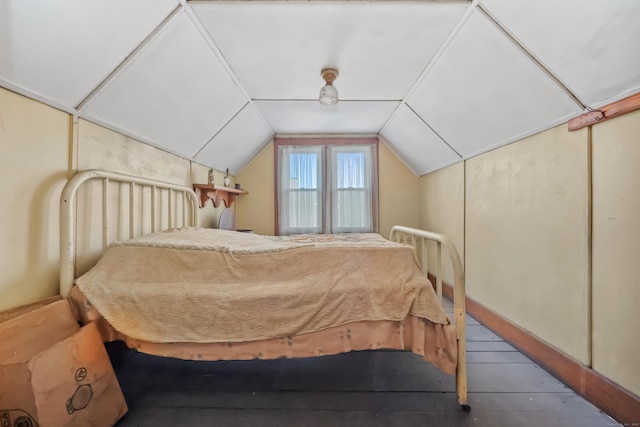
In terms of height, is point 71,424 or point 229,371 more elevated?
point 71,424

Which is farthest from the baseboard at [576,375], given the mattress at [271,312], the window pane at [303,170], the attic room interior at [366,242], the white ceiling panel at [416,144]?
the window pane at [303,170]

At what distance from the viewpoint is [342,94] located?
7.50ft

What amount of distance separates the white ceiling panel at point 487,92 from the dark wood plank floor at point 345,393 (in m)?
1.43

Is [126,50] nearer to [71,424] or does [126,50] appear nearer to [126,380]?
[71,424]

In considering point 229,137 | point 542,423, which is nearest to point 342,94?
point 229,137

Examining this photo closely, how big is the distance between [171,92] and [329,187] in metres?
2.16

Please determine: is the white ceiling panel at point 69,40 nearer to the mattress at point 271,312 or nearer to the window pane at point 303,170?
the mattress at point 271,312

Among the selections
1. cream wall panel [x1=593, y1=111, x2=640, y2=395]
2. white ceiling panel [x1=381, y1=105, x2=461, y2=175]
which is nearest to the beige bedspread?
cream wall panel [x1=593, y1=111, x2=640, y2=395]

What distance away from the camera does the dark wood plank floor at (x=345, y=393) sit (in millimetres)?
1189

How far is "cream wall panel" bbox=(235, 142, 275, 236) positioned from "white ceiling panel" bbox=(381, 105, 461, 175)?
62.9 inches

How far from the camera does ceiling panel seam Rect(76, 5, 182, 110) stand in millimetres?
1296

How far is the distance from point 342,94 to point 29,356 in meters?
2.38

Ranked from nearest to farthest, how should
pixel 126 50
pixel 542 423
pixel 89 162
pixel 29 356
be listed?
pixel 29 356, pixel 542 423, pixel 126 50, pixel 89 162

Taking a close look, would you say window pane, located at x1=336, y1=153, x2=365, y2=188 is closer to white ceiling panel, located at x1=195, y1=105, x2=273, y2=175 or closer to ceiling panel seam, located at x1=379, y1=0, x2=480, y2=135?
white ceiling panel, located at x1=195, y1=105, x2=273, y2=175
